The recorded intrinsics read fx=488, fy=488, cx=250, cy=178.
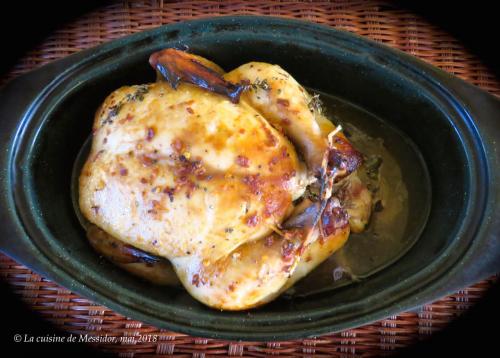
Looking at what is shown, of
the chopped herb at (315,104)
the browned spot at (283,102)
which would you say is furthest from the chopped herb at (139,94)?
the chopped herb at (315,104)

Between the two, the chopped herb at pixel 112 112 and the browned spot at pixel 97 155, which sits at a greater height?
the chopped herb at pixel 112 112

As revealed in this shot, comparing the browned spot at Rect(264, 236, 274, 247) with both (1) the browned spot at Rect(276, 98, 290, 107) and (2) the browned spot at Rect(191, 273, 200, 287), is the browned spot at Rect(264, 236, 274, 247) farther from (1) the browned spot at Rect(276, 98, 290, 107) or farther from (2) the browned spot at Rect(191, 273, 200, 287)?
(1) the browned spot at Rect(276, 98, 290, 107)

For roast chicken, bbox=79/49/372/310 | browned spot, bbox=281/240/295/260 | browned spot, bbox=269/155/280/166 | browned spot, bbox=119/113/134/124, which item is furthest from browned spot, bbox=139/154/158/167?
browned spot, bbox=281/240/295/260

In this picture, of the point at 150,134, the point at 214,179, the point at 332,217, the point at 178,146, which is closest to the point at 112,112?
the point at 150,134

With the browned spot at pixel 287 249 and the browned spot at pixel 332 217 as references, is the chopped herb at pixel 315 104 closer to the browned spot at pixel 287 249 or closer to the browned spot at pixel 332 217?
the browned spot at pixel 332 217

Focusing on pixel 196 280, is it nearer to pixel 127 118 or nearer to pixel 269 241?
pixel 269 241

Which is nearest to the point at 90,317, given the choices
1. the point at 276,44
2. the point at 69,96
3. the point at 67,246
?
the point at 67,246

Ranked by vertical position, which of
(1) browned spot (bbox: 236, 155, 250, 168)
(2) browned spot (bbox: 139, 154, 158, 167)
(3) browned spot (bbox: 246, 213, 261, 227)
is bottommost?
→ (3) browned spot (bbox: 246, 213, 261, 227)

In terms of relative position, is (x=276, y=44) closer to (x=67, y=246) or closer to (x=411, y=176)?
(x=411, y=176)
